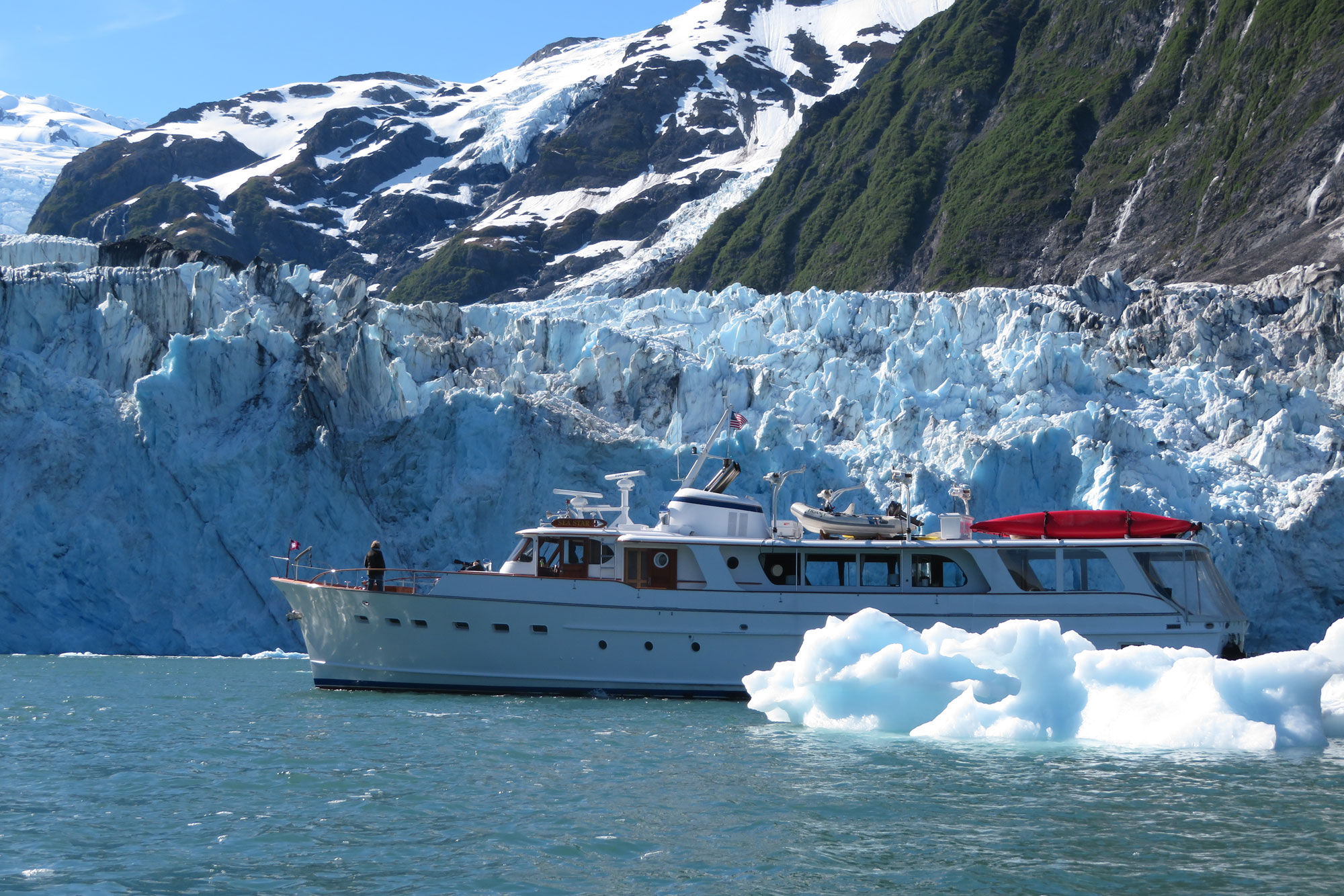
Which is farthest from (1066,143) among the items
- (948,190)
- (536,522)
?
(536,522)

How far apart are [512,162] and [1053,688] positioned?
111267 mm

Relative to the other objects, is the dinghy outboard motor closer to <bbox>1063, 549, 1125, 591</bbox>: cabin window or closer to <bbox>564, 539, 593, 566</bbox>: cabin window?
<bbox>564, 539, 593, 566</bbox>: cabin window

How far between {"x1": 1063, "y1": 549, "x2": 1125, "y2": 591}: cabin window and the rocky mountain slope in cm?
3175

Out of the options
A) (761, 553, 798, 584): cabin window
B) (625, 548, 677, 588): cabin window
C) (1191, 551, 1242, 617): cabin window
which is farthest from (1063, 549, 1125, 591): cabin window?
(625, 548, 677, 588): cabin window

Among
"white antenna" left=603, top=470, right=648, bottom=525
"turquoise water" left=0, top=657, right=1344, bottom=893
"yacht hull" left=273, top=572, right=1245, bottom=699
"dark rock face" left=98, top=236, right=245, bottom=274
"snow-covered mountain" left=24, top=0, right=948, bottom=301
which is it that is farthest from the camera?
"snow-covered mountain" left=24, top=0, right=948, bottom=301

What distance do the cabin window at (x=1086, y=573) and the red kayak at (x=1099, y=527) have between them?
341mm

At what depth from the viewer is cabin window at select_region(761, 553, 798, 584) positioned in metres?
20.4

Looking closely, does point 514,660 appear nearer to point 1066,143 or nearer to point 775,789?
point 775,789

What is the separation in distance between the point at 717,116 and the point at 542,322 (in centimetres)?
8378

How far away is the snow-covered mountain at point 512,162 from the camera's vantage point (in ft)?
323

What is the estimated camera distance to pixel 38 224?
98875 mm

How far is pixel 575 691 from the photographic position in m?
20.1

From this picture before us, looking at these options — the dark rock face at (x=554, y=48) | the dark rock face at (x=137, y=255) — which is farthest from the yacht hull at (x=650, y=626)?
the dark rock face at (x=554, y=48)

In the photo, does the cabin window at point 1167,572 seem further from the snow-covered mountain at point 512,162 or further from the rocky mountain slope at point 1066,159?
the snow-covered mountain at point 512,162
